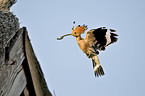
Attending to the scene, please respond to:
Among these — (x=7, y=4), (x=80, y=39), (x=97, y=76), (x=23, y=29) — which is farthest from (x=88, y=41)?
(x=7, y=4)

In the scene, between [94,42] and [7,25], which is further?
[7,25]

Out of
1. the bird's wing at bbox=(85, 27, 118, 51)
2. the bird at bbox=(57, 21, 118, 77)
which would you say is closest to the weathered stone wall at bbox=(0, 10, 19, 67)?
the bird at bbox=(57, 21, 118, 77)

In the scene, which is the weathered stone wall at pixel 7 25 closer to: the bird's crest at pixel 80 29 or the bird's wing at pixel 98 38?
the bird's crest at pixel 80 29

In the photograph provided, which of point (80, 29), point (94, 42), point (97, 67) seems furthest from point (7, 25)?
point (97, 67)

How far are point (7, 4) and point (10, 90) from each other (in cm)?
245

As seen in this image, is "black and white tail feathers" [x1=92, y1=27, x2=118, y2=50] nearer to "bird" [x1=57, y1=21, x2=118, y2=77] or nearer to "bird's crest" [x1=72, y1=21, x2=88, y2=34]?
"bird" [x1=57, y1=21, x2=118, y2=77]

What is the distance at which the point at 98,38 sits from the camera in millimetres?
1883

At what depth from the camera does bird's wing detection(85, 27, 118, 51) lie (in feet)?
5.91

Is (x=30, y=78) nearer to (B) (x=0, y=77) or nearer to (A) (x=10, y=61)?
(A) (x=10, y=61)

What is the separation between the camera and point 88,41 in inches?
74.7

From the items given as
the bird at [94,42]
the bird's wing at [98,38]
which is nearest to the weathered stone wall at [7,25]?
the bird at [94,42]

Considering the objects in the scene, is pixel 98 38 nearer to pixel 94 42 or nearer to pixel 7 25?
pixel 94 42

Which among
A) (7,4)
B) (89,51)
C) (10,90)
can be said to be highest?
(7,4)

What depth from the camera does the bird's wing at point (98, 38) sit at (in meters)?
1.80
